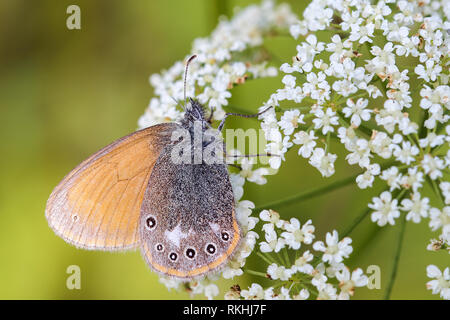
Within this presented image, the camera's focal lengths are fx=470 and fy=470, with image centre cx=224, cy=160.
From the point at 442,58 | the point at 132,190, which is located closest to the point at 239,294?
the point at 132,190

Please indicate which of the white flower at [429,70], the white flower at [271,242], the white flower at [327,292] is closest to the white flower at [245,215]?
the white flower at [271,242]

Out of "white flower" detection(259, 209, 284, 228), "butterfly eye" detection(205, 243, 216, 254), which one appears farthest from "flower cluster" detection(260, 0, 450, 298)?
"butterfly eye" detection(205, 243, 216, 254)


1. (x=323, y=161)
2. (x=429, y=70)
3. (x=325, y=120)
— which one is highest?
(x=429, y=70)

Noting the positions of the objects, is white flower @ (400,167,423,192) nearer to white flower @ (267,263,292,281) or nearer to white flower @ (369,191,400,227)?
white flower @ (369,191,400,227)

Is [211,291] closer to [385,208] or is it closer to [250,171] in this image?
[250,171]

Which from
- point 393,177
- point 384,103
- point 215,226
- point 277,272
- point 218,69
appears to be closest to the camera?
point 393,177

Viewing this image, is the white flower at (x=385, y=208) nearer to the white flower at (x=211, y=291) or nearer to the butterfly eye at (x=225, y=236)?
the butterfly eye at (x=225, y=236)

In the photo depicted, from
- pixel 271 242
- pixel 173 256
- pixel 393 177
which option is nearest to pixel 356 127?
pixel 393 177
